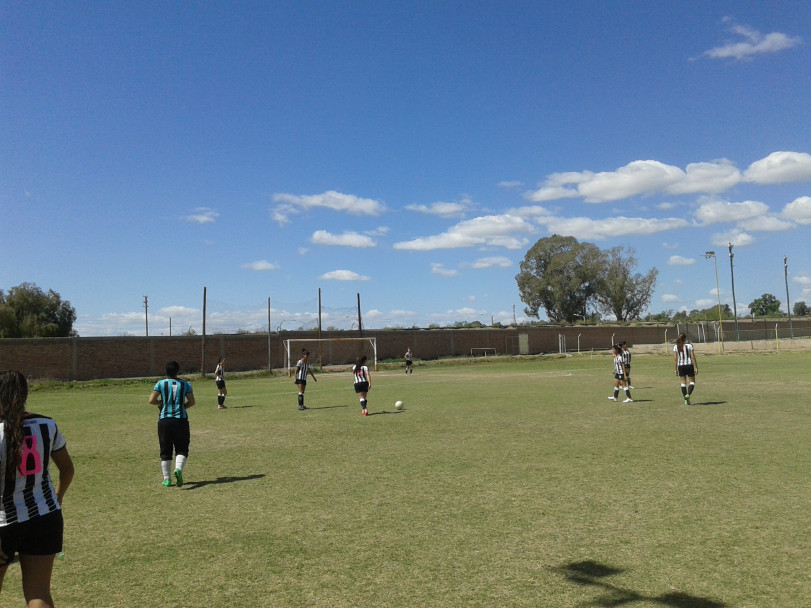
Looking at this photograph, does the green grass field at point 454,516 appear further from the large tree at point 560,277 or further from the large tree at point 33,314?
the large tree at point 560,277

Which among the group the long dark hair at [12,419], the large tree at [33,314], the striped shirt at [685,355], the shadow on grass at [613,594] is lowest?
the shadow on grass at [613,594]

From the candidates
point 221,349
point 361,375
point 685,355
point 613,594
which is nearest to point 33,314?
point 221,349

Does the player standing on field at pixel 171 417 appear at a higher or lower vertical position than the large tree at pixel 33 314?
lower

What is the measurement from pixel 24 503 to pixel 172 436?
612cm

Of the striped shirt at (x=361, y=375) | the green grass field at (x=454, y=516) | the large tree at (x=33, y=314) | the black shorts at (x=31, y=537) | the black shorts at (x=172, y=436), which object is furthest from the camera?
the large tree at (x=33, y=314)

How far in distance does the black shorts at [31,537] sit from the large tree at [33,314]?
6541 cm

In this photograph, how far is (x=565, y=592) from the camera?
5355 mm

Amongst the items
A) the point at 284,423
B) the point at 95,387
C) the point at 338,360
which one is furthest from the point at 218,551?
the point at 338,360

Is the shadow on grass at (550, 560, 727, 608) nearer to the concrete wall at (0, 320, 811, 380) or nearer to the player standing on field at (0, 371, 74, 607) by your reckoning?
the player standing on field at (0, 371, 74, 607)

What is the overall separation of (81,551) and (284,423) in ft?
34.9

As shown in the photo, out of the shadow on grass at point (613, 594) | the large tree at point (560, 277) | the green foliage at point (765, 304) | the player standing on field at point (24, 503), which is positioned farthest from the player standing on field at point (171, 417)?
the green foliage at point (765, 304)

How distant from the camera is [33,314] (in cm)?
6359

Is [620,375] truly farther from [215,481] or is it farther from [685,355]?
[215,481]

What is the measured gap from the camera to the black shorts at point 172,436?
1005cm
